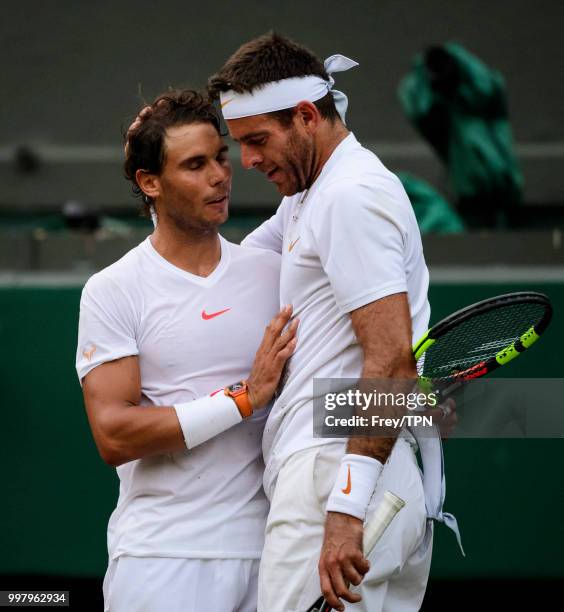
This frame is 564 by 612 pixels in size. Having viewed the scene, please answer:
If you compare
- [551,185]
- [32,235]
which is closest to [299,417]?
[32,235]

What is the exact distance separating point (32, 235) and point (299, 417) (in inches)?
139

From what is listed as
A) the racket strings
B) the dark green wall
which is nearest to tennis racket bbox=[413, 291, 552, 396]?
the racket strings

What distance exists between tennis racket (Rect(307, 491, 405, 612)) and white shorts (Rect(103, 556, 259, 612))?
1.38ft

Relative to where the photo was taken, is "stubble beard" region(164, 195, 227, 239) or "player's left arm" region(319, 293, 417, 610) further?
"stubble beard" region(164, 195, 227, 239)

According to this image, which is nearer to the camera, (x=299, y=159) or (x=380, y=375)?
(x=380, y=375)

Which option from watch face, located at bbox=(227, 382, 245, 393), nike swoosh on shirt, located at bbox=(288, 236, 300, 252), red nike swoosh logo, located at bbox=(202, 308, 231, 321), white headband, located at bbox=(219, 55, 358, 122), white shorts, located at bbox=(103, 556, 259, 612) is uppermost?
white headband, located at bbox=(219, 55, 358, 122)

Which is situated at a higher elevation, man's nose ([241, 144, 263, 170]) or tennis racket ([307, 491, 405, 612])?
man's nose ([241, 144, 263, 170])

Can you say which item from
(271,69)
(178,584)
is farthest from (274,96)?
(178,584)

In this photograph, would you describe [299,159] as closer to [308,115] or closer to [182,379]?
[308,115]

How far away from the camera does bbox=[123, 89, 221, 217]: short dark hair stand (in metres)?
3.33

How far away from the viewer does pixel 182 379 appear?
3.27 m

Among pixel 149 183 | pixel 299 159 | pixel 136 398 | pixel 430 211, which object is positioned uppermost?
pixel 299 159

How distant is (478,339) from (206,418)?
31.7 inches

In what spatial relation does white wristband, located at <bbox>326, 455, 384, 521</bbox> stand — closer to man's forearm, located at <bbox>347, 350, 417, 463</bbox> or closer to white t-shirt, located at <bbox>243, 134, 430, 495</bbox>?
man's forearm, located at <bbox>347, 350, 417, 463</bbox>
